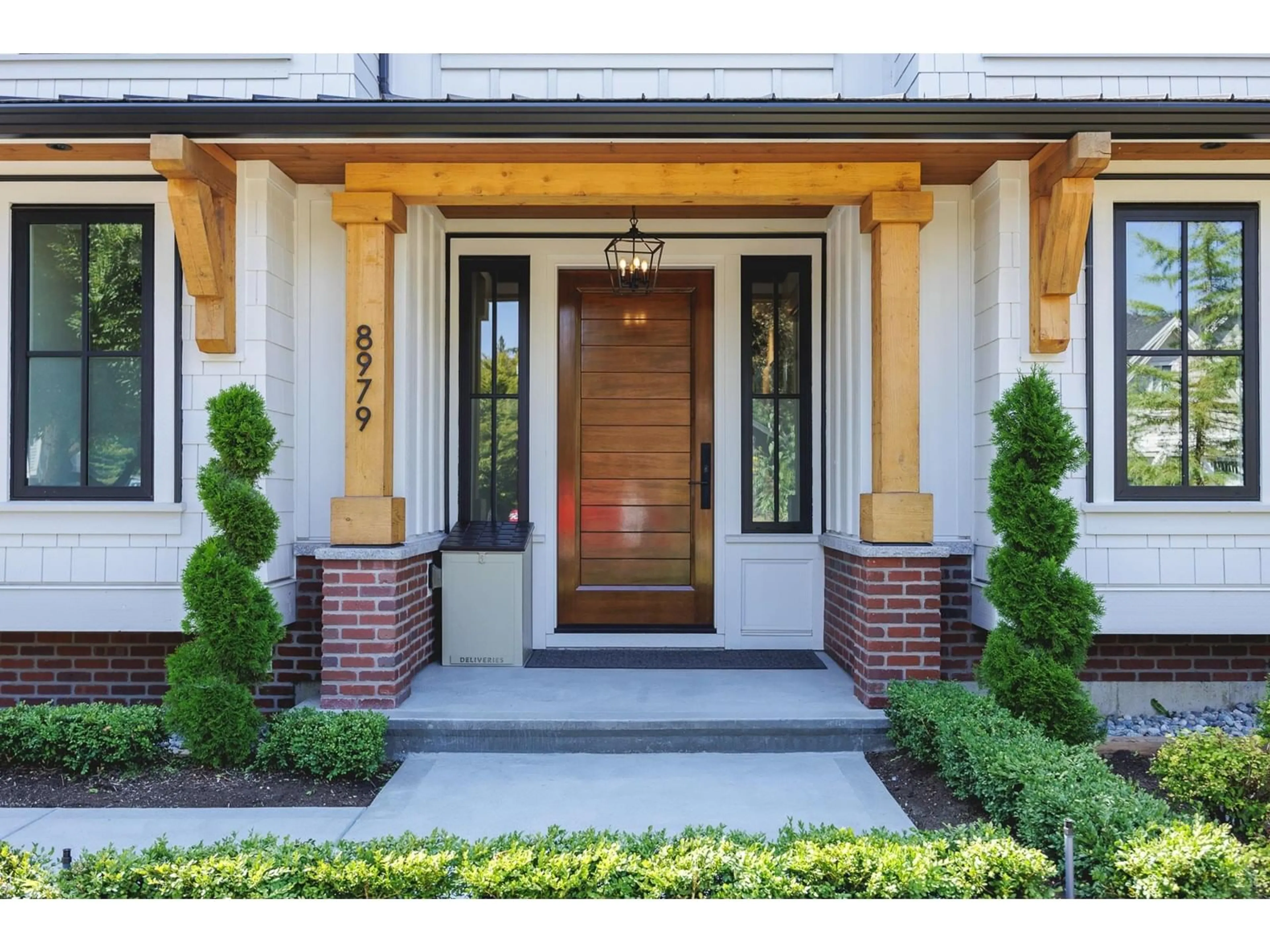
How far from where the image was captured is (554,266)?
602 centimetres

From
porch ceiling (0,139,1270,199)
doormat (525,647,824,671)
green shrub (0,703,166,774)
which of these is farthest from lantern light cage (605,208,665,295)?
green shrub (0,703,166,774)

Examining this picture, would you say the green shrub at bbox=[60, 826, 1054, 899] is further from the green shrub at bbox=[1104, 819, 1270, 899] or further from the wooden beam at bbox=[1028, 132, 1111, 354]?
the wooden beam at bbox=[1028, 132, 1111, 354]

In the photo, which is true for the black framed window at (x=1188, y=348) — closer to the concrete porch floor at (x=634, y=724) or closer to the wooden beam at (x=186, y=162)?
the concrete porch floor at (x=634, y=724)

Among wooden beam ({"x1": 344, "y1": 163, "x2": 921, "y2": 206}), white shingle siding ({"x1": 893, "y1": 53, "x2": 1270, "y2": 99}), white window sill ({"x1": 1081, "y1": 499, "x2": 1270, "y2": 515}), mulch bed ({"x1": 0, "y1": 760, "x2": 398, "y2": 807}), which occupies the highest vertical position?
white shingle siding ({"x1": 893, "y1": 53, "x2": 1270, "y2": 99})

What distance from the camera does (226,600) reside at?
13.0ft

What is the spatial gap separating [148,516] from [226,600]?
118cm

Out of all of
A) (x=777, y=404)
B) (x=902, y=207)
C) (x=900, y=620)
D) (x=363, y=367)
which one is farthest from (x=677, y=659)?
(x=902, y=207)

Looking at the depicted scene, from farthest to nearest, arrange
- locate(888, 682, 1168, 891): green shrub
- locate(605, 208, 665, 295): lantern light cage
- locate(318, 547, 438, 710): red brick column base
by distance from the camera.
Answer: locate(605, 208, 665, 295): lantern light cage, locate(318, 547, 438, 710): red brick column base, locate(888, 682, 1168, 891): green shrub

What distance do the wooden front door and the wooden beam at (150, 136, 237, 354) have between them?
2185mm

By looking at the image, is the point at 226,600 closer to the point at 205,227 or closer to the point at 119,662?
the point at 119,662

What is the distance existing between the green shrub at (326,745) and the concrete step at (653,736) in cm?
34

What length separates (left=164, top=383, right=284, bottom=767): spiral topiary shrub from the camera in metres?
3.97

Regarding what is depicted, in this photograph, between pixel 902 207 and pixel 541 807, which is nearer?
pixel 541 807

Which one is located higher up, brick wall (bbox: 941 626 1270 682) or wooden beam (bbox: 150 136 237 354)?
wooden beam (bbox: 150 136 237 354)
